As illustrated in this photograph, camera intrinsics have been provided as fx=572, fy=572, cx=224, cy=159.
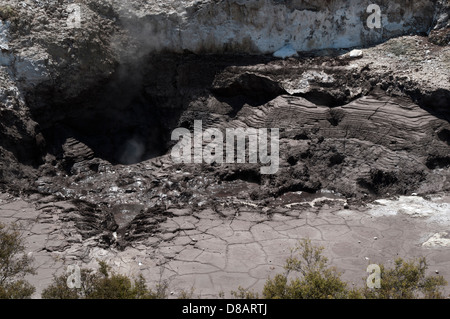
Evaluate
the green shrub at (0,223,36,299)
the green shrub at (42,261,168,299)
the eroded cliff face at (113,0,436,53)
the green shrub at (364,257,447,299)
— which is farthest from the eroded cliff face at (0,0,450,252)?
the green shrub at (364,257,447,299)

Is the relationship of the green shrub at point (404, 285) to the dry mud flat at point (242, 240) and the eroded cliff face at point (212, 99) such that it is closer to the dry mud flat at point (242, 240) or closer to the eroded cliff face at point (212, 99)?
the dry mud flat at point (242, 240)

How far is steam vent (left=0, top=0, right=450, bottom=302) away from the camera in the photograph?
684 centimetres

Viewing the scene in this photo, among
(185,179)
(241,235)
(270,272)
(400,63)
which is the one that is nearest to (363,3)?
(400,63)

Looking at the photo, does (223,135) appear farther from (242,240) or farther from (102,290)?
(102,290)

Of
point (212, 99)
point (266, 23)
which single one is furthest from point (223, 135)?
point (266, 23)

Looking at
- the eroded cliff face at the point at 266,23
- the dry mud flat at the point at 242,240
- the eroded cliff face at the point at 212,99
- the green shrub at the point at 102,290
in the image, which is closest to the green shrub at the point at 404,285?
the dry mud flat at the point at 242,240

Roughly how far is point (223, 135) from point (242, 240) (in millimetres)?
2478

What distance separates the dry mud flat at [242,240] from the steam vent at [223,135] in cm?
3

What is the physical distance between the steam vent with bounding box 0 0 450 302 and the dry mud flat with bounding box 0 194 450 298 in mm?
25

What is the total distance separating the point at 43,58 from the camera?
8.95 m

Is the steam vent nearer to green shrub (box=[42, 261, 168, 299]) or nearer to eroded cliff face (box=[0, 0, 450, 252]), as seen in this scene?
eroded cliff face (box=[0, 0, 450, 252])

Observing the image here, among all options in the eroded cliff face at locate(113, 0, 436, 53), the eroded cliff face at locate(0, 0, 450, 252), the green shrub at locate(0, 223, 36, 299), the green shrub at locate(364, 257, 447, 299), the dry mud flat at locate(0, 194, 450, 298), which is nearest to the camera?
the green shrub at locate(364, 257, 447, 299)

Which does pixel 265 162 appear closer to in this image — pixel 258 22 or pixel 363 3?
pixel 258 22

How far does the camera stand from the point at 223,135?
9.02 m
